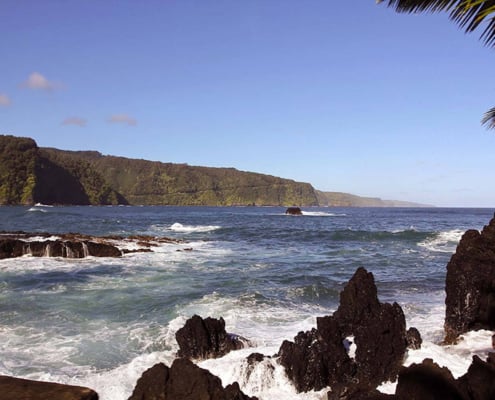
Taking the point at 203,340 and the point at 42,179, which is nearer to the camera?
the point at 203,340

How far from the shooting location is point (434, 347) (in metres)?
8.66

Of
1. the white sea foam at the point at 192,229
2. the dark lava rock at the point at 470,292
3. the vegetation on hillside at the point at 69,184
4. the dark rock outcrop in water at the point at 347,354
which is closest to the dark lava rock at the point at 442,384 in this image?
the dark rock outcrop in water at the point at 347,354

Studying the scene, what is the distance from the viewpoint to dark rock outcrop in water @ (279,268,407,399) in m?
7.36

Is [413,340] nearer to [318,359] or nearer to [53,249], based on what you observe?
[318,359]

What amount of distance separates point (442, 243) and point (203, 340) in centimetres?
3149

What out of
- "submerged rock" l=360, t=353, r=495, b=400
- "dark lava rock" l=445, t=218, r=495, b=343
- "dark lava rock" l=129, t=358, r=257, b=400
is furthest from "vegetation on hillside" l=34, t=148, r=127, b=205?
"submerged rock" l=360, t=353, r=495, b=400

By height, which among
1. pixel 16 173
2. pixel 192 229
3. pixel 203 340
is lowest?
pixel 192 229

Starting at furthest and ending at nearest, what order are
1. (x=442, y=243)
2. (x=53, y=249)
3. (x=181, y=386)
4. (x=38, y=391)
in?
(x=442, y=243) → (x=53, y=249) → (x=181, y=386) → (x=38, y=391)

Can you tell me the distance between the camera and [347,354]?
26.3 feet

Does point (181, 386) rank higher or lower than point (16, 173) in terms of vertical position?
lower

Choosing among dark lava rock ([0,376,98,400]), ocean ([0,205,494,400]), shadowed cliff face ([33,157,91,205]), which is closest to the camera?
dark lava rock ([0,376,98,400])

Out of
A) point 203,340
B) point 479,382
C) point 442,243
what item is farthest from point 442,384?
point 442,243

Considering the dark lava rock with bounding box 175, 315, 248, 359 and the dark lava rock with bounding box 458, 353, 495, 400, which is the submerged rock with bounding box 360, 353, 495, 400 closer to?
the dark lava rock with bounding box 458, 353, 495, 400

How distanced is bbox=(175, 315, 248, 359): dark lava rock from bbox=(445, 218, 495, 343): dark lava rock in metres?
4.78
